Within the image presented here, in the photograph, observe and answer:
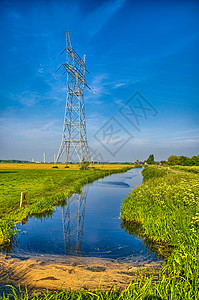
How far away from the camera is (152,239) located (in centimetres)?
878

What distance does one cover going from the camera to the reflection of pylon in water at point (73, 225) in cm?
799

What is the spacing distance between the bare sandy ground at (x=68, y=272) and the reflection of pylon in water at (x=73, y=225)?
1110 mm

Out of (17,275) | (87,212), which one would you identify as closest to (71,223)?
(87,212)

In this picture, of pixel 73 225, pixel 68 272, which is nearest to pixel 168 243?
pixel 68 272

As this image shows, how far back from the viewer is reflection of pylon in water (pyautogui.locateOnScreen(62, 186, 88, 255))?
799 cm

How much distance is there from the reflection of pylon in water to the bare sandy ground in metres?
1.11

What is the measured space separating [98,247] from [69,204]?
860 cm

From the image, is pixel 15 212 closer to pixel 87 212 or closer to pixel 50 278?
pixel 87 212

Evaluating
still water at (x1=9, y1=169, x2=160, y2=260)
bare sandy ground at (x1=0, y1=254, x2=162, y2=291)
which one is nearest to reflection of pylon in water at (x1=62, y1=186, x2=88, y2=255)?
still water at (x1=9, y1=169, x2=160, y2=260)

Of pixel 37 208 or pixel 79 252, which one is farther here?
pixel 37 208

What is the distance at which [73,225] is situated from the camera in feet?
36.2

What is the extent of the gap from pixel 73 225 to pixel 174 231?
5.36 m

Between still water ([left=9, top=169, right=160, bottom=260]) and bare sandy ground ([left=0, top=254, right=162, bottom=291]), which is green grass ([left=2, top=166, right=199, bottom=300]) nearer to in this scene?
bare sandy ground ([left=0, top=254, right=162, bottom=291])

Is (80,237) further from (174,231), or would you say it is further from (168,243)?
(174,231)
